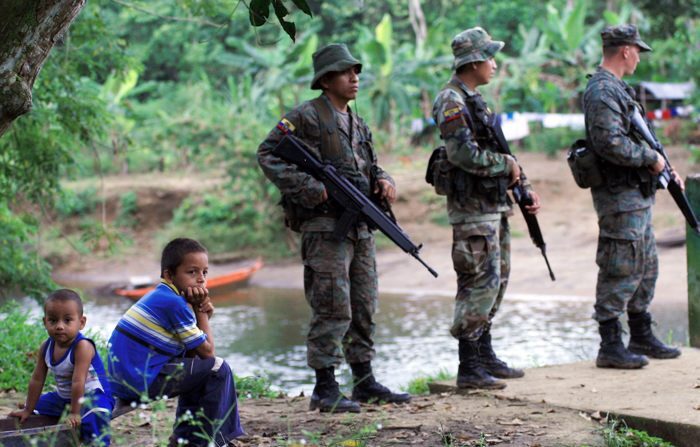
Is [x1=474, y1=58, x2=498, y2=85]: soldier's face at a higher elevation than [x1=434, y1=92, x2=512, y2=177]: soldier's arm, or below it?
higher

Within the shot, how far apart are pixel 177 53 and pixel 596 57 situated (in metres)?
14.2

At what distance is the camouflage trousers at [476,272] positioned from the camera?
5777 mm

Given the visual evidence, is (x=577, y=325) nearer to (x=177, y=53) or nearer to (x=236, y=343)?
(x=236, y=343)

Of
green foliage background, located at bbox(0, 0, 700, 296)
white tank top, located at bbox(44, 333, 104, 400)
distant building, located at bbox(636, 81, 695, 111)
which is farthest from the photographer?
distant building, located at bbox(636, 81, 695, 111)

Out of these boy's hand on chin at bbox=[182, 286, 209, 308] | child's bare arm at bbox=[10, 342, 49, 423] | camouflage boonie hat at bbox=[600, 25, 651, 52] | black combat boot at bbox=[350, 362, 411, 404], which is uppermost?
camouflage boonie hat at bbox=[600, 25, 651, 52]

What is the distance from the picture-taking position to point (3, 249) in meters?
8.08

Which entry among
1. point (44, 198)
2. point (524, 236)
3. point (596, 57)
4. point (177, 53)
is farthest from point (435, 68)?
point (44, 198)

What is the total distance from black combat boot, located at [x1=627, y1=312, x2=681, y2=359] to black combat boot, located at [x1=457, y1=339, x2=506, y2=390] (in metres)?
1.21

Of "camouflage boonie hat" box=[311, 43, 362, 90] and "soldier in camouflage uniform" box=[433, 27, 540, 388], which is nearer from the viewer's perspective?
"camouflage boonie hat" box=[311, 43, 362, 90]

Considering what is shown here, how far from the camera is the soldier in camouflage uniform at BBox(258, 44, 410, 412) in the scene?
5.36 metres

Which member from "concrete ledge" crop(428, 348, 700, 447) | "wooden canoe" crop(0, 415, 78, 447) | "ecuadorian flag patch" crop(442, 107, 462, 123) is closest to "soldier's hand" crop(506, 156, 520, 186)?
"ecuadorian flag patch" crop(442, 107, 462, 123)

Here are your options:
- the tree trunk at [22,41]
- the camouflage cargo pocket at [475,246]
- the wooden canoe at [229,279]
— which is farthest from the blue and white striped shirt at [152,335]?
the wooden canoe at [229,279]

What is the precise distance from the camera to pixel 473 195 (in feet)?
19.1

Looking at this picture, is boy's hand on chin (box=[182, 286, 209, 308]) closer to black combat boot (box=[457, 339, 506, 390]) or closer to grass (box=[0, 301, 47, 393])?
black combat boot (box=[457, 339, 506, 390])
